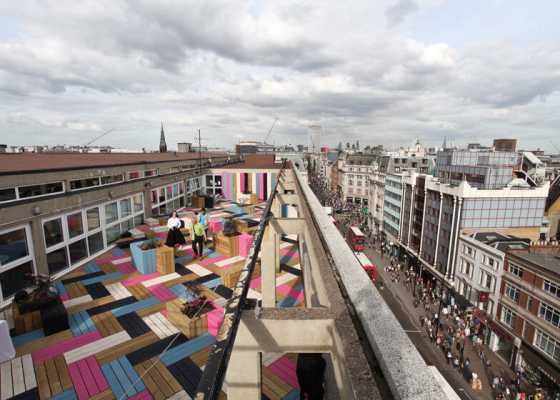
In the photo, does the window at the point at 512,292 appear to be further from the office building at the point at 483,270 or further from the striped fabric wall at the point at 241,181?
the striped fabric wall at the point at 241,181

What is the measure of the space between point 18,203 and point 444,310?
39607 mm

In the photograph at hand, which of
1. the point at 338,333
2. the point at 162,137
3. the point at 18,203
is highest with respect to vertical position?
the point at 162,137

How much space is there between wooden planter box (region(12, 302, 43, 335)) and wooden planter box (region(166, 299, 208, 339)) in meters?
3.08

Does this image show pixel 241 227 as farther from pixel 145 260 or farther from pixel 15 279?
pixel 15 279

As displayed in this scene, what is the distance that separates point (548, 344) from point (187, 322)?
30.4m

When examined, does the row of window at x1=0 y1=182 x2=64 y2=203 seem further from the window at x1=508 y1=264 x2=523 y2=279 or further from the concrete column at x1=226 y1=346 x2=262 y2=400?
the window at x1=508 y1=264 x2=523 y2=279

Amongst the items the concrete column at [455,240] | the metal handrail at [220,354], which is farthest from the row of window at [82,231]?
the concrete column at [455,240]

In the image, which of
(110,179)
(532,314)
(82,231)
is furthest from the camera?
(532,314)

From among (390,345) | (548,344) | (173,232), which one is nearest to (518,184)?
(548,344)

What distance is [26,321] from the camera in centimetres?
631

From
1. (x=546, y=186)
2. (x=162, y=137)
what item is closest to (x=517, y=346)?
(x=546, y=186)

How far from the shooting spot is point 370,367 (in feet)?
7.99

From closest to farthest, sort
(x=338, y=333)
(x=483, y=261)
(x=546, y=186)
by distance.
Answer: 1. (x=338, y=333)
2. (x=483, y=261)
3. (x=546, y=186)

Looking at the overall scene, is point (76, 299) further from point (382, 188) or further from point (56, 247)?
point (382, 188)
